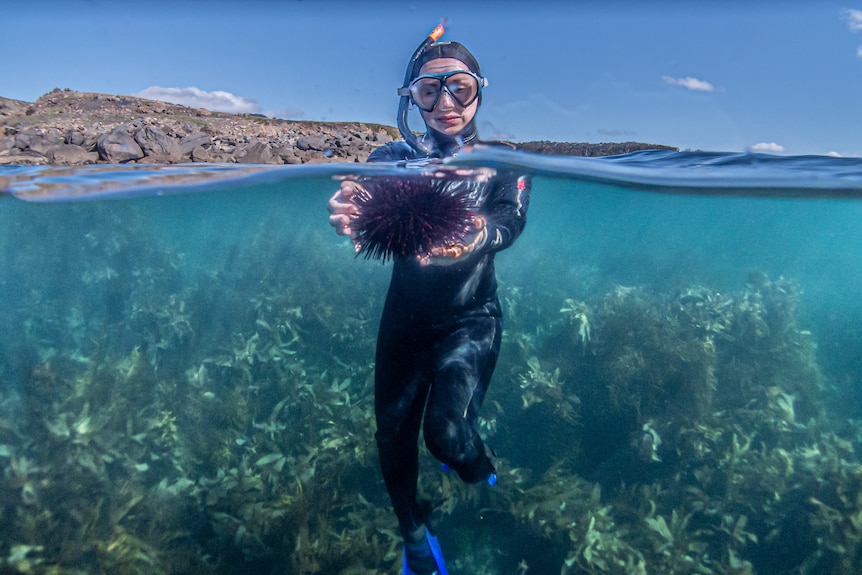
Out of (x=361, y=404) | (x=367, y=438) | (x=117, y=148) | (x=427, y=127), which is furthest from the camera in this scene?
(x=117, y=148)

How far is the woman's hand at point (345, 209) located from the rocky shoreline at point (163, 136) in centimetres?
361

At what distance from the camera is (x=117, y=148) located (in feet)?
26.6

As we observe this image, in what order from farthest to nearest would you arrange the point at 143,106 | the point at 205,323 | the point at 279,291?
the point at 143,106, the point at 279,291, the point at 205,323

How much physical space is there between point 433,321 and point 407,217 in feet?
3.34

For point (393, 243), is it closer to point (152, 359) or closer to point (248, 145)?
point (152, 359)

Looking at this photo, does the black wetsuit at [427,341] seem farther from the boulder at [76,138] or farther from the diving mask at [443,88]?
the boulder at [76,138]

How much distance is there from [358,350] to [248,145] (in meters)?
4.35

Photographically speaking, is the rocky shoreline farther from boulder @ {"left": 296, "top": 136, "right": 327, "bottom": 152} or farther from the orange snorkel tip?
the orange snorkel tip

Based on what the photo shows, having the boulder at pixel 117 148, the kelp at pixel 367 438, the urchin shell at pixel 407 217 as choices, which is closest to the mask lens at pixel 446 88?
the urchin shell at pixel 407 217

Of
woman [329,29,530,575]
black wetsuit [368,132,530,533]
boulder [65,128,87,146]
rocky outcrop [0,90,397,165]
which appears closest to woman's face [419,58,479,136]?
woman [329,29,530,575]

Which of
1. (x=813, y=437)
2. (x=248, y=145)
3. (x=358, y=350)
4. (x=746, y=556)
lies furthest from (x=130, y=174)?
(x=813, y=437)

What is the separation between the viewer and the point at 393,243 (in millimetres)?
2992

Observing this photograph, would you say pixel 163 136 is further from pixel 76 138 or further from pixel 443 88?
pixel 443 88

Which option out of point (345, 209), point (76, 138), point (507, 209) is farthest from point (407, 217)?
point (76, 138)
